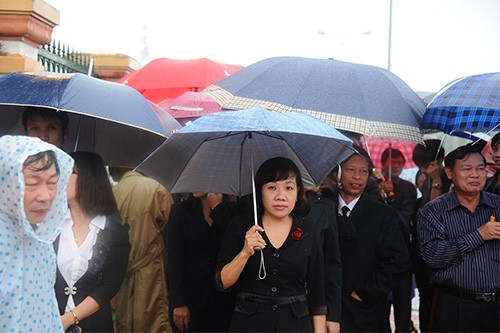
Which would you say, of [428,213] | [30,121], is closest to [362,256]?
[428,213]

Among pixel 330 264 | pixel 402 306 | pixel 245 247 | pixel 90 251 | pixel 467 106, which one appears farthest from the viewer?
pixel 402 306

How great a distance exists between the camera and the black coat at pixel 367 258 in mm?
5434

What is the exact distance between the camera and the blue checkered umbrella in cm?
512

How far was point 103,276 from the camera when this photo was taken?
439cm

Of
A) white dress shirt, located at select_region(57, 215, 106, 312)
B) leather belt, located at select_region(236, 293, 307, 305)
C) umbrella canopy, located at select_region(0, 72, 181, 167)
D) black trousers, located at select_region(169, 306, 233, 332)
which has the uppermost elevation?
umbrella canopy, located at select_region(0, 72, 181, 167)

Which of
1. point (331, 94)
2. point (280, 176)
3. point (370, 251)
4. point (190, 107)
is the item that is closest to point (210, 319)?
point (370, 251)

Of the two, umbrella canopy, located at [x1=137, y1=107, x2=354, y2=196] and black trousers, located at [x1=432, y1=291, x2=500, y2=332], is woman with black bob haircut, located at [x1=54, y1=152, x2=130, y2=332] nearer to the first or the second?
umbrella canopy, located at [x1=137, y1=107, x2=354, y2=196]

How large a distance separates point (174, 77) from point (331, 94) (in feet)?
15.0

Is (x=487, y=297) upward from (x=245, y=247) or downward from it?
downward

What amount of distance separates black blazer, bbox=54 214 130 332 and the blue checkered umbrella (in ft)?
7.89

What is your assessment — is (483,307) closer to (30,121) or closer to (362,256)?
(362,256)

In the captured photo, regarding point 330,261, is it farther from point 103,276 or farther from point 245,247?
point 103,276

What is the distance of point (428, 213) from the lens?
5.53 metres

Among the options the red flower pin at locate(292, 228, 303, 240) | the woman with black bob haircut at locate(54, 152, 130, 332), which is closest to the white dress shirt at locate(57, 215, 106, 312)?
the woman with black bob haircut at locate(54, 152, 130, 332)
